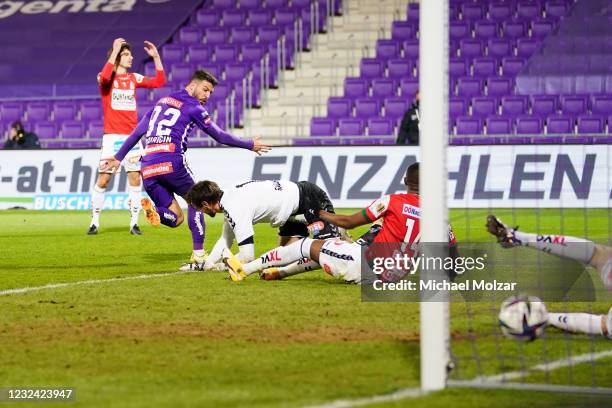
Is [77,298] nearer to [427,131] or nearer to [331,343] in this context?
[331,343]

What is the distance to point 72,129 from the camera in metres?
28.9

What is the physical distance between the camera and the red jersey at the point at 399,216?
9.47 metres

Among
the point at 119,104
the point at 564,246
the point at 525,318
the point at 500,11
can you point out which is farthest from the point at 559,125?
the point at 525,318

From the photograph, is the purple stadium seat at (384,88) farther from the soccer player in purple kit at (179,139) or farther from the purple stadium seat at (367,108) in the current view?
the soccer player in purple kit at (179,139)

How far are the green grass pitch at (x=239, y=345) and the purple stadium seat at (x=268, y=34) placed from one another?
19.2m

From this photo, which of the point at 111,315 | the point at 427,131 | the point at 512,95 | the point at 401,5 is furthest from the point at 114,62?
the point at 401,5

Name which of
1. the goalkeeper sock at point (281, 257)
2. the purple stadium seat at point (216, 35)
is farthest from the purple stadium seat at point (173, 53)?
the goalkeeper sock at point (281, 257)

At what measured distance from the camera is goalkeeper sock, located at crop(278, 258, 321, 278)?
10.2 meters

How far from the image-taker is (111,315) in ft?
27.1

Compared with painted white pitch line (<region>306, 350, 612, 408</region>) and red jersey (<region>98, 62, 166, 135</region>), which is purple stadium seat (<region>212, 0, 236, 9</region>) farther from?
painted white pitch line (<region>306, 350, 612, 408</region>)

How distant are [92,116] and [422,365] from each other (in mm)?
25133

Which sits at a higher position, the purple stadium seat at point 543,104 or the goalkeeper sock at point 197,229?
the purple stadium seat at point 543,104

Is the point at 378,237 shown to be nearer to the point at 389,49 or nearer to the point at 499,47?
the point at 499,47

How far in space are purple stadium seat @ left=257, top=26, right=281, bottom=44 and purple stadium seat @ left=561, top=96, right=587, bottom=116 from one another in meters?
8.02
